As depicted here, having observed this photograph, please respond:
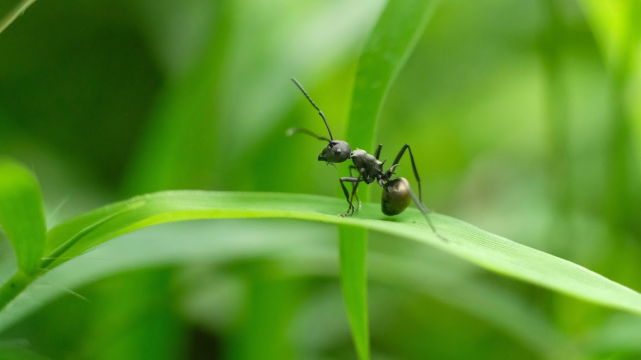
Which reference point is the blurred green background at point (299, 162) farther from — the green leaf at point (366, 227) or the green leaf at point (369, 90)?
the green leaf at point (369, 90)

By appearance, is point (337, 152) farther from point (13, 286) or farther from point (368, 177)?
point (13, 286)

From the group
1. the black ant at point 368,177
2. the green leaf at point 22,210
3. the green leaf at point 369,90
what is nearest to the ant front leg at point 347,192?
the black ant at point 368,177

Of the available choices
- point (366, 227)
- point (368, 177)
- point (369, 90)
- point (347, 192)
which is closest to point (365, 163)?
point (368, 177)

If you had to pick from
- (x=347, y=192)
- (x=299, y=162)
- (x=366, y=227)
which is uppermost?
(x=299, y=162)

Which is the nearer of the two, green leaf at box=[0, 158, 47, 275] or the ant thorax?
green leaf at box=[0, 158, 47, 275]

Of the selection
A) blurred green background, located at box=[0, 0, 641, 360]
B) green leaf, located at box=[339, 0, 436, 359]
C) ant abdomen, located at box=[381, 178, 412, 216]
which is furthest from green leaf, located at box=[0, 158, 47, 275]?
ant abdomen, located at box=[381, 178, 412, 216]

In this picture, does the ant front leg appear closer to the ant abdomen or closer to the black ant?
the black ant
